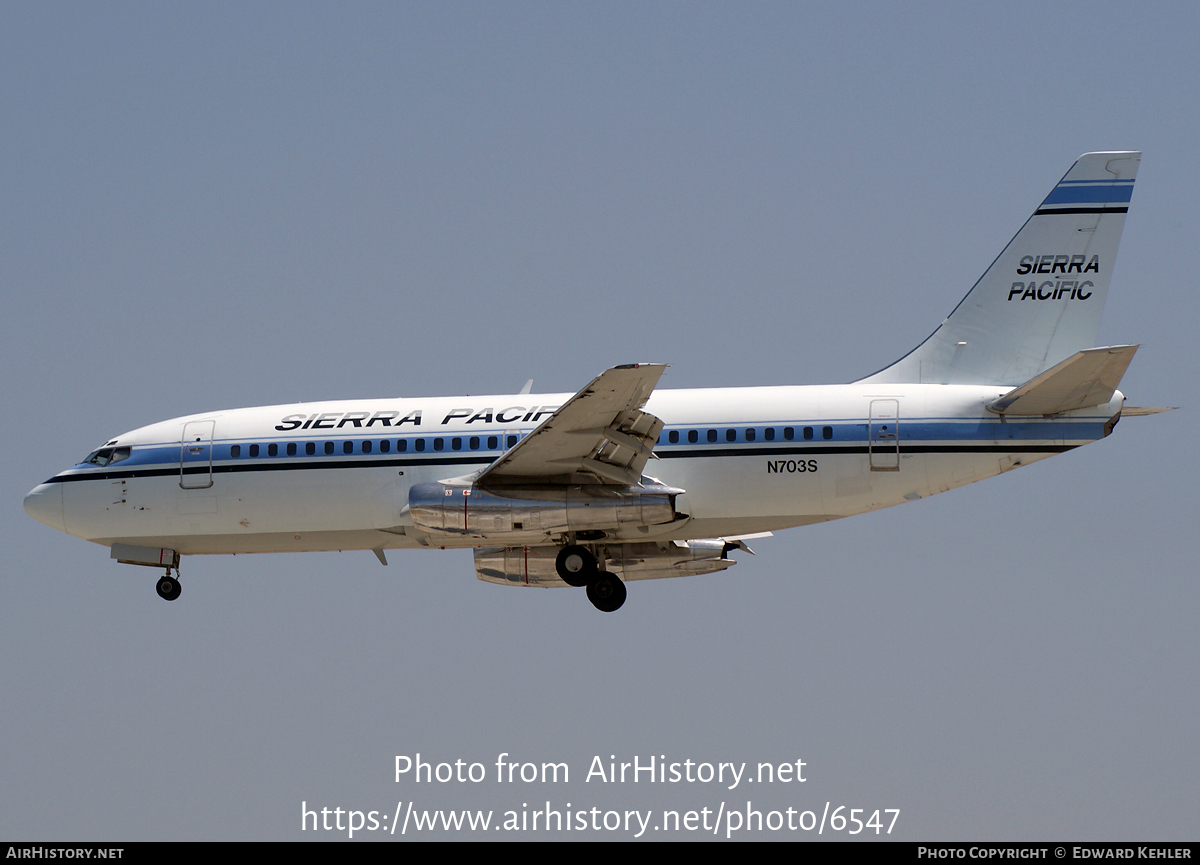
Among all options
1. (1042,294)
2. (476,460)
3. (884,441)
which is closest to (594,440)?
(476,460)

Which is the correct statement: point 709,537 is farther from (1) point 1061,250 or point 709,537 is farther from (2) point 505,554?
(1) point 1061,250

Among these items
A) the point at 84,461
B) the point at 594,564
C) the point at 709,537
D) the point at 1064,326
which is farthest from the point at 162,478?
the point at 1064,326

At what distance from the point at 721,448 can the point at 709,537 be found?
2.11m

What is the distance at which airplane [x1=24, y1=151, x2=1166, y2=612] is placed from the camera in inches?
1117

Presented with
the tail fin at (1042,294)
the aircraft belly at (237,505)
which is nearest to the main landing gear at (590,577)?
the aircraft belly at (237,505)

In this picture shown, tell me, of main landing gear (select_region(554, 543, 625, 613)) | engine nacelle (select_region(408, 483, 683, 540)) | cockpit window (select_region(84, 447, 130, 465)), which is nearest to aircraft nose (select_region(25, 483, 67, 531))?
cockpit window (select_region(84, 447, 130, 465))

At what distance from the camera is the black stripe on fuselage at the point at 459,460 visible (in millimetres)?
28422

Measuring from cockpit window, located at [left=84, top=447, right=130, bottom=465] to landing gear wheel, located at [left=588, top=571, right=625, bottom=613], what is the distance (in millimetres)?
9476

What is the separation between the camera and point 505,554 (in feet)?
106

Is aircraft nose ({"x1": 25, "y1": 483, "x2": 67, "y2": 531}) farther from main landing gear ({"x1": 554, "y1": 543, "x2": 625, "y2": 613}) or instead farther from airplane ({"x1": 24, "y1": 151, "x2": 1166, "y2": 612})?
main landing gear ({"x1": 554, "y1": 543, "x2": 625, "y2": 613})

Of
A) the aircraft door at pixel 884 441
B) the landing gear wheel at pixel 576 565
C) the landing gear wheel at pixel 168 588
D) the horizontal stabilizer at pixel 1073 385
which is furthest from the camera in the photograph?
the landing gear wheel at pixel 168 588

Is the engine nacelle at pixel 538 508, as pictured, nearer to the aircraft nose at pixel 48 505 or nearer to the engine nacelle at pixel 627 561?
the engine nacelle at pixel 627 561

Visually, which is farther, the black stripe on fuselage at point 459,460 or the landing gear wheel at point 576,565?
the landing gear wheel at point 576,565

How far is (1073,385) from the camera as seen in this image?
2750 cm
